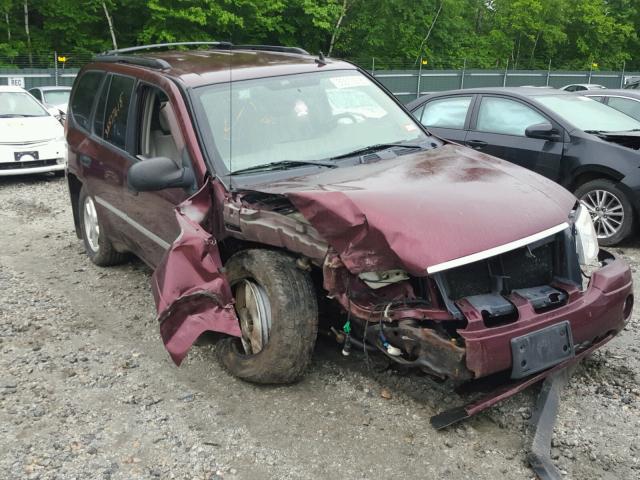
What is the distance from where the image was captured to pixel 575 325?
325cm

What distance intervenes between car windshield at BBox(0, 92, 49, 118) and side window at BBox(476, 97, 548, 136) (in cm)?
787

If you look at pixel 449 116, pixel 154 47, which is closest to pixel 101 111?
pixel 154 47

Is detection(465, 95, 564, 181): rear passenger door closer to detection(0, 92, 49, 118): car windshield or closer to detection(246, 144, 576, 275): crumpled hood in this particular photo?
detection(246, 144, 576, 275): crumpled hood

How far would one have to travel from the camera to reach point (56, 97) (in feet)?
55.5

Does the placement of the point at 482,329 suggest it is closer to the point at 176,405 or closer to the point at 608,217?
the point at 176,405

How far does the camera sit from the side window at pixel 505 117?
735cm

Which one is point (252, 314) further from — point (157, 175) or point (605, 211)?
point (605, 211)

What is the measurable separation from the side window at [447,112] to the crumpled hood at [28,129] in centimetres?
641

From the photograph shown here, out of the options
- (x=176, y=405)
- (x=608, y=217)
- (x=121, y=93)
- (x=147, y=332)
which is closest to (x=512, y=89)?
(x=608, y=217)

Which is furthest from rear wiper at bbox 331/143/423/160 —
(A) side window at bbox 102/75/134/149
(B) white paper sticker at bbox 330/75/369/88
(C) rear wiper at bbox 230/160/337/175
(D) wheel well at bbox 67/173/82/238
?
(D) wheel well at bbox 67/173/82/238

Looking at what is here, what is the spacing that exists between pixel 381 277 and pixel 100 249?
3.61m

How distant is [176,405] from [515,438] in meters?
1.82

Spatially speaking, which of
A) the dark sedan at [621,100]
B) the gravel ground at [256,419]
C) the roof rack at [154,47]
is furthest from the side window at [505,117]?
the gravel ground at [256,419]

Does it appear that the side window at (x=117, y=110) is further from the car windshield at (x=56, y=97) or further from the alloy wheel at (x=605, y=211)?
the car windshield at (x=56, y=97)
